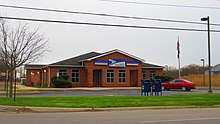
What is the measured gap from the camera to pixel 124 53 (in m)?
51.3

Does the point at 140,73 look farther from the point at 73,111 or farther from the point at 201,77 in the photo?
the point at 73,111

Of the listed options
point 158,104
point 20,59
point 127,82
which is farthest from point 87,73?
point 158,104

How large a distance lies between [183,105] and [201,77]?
41.0m

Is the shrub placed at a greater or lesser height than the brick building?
lesser

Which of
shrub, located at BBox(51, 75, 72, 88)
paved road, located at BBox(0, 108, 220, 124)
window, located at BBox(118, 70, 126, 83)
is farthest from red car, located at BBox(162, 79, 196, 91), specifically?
paved road, located at BBox(0, 108, 220, 124)

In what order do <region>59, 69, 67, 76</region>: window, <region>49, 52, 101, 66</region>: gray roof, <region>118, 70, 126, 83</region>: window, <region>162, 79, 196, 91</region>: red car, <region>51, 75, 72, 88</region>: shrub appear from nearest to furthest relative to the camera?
<region>162, 79, 196, 91</region>: red car
<region>51, 75, 72, 88</region>: shrub
<region>59, 69, 67, 76</region>: window
<region>49, 52, 101, 66</region>: gray roof
<region>118, 70, 126, 83</region>: window

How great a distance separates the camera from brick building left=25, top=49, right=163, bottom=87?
163 feet

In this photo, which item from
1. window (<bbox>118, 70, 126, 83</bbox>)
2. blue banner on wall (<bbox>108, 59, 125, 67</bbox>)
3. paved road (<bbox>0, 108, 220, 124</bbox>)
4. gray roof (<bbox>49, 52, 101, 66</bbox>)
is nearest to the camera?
paved road (<bbox>0, 108, 220, 124</bbox>)

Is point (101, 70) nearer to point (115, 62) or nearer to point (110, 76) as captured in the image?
point (110, 76)

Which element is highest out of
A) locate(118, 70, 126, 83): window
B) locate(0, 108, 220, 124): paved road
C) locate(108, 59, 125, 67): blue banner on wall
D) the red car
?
locate(108, 59, 125, 67): blue banner on wall

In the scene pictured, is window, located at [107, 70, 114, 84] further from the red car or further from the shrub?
the red car

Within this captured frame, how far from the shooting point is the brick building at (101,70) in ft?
163

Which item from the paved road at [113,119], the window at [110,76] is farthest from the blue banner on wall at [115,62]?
the paved road at [113,119]

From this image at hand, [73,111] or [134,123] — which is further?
[73,111]
